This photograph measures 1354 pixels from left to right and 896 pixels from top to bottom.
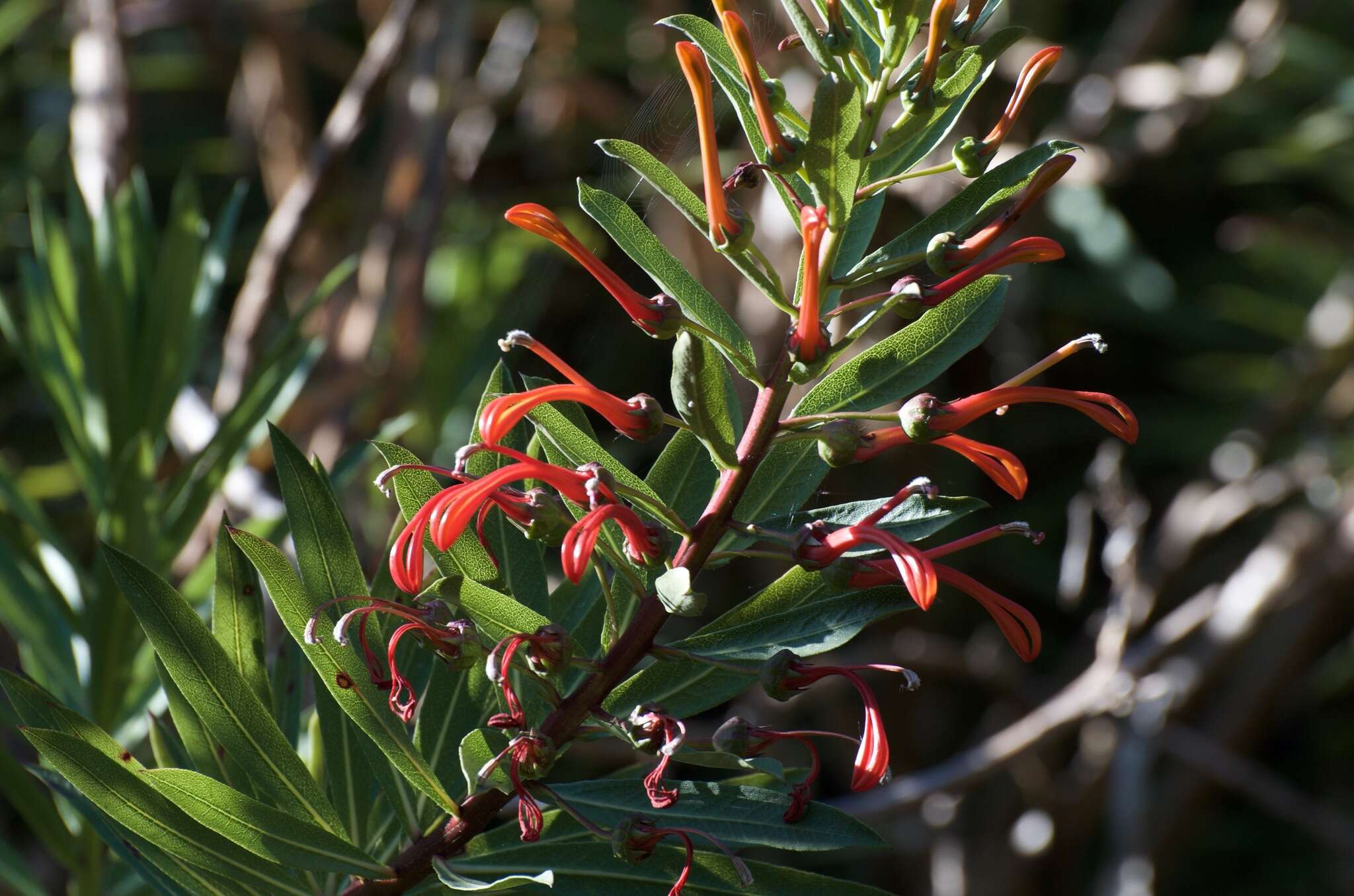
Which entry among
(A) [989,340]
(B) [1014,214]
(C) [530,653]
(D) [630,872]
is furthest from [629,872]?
(A) [989,340]

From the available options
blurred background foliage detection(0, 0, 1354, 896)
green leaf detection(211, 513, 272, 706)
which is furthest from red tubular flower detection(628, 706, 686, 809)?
blurred background foliage detection(0, 0, 1354, 896)

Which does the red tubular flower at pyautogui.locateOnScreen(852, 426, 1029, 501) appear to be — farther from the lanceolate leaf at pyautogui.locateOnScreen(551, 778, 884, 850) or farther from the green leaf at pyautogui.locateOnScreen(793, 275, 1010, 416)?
the lanceolate leaf at pyautogui.locateOnScreen(551, 778, 884, 850)

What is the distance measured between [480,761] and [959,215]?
0.31 metres

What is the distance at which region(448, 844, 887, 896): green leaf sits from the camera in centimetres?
54

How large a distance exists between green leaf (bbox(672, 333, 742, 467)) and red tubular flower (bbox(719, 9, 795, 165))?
83 mm

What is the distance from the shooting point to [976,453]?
21.4 inches

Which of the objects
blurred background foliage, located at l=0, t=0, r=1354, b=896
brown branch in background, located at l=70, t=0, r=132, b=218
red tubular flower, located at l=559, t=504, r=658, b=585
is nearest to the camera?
red tubular flower, located at l=559, t=504, r=658, b=585

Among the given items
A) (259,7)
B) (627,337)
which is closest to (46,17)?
(259,7)

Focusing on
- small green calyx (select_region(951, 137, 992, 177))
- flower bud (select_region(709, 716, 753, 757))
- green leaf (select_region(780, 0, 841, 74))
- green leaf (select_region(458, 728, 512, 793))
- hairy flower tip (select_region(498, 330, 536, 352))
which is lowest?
flower bud (select_region(709, 716, 753, 757))

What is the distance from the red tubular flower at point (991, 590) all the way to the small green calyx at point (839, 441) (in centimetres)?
4

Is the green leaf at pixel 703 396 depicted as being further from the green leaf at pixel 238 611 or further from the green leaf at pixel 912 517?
the green leaf at pixel 238 611

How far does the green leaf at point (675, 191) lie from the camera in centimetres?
52

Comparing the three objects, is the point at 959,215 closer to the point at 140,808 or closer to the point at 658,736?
the point at 658,736

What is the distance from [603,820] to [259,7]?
1.78m
